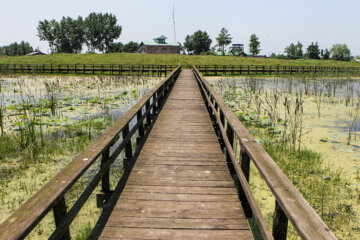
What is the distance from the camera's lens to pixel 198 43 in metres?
106

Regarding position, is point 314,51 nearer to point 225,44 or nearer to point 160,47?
point 225,44

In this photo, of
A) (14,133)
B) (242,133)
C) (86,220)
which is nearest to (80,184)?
(86,220)

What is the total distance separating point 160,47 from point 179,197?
84.4 m

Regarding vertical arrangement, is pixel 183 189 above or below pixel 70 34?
below

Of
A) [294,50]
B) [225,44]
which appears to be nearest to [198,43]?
[225,44]

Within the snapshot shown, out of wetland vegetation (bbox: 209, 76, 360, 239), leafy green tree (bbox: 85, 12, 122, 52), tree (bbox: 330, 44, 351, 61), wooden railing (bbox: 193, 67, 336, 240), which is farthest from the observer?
tree (bbox: 330, 44, 351, 61)

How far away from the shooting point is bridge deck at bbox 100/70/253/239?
2.53 meters

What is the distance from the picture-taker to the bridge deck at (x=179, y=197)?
253cm

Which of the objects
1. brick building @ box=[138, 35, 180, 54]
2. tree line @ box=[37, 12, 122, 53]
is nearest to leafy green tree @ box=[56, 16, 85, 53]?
tree line @ box=[37, 12, 122, 53]

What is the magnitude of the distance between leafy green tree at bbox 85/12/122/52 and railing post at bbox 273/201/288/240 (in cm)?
10323

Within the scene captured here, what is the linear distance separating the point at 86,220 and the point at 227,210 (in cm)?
213

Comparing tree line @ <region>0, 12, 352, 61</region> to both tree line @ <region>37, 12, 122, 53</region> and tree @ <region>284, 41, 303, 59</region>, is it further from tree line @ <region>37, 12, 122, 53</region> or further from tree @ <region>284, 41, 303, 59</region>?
tree @ <region>284, 41, 303, 59</region>

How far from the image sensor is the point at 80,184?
Result: 4734 millimetres

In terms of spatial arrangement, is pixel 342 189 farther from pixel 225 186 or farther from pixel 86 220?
pixel 86 220
